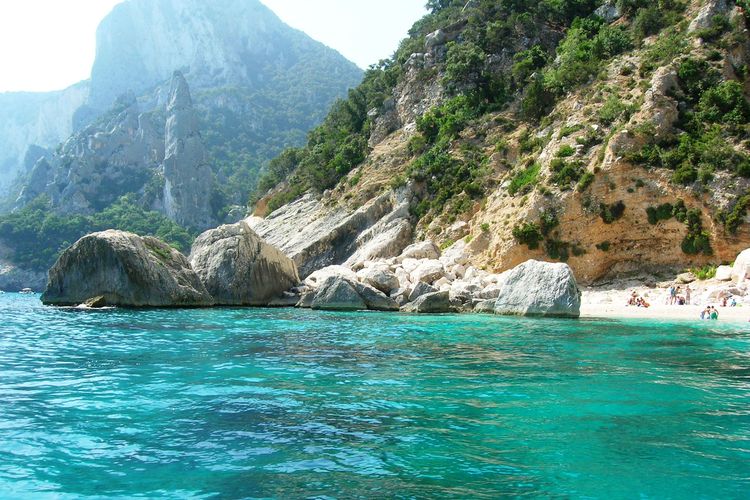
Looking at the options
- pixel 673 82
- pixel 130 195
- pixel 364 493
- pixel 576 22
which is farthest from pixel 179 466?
pixel 130 195

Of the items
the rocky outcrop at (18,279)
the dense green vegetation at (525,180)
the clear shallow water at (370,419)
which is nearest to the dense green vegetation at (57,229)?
the rocky outcrop at (18,279)

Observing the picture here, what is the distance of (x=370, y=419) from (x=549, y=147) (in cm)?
3706

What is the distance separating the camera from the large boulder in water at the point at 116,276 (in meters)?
28.8

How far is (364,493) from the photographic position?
5449 millimetres

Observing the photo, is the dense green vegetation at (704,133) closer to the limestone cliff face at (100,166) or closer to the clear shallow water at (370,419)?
the clear shallow water at (370,419)

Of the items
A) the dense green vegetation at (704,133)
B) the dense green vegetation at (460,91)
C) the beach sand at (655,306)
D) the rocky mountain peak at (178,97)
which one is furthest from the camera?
the rocky mountain peak at (178,97)

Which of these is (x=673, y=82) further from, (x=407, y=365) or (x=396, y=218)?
(x=407, y=365)

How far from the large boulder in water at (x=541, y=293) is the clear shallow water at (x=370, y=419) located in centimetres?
959

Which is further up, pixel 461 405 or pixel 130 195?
pixel 130 195

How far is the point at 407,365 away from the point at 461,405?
3.87 m

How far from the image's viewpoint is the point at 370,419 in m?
8.14

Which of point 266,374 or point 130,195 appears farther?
point 130,195

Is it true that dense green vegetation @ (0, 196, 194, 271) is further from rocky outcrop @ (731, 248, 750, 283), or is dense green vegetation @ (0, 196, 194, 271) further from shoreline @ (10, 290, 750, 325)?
rocky outcrop @ (731, 248, 750, 283)

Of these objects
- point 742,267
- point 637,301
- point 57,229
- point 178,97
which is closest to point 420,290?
point 637,301
